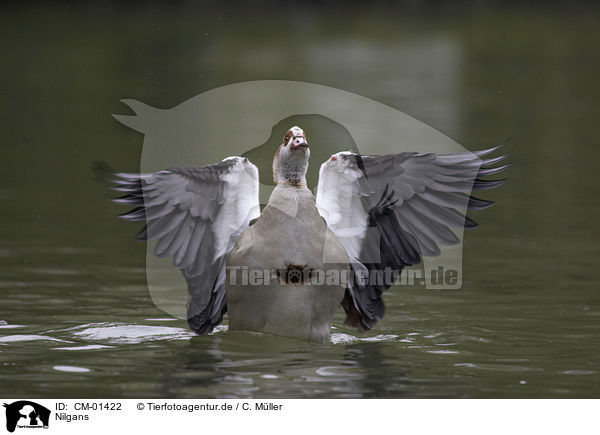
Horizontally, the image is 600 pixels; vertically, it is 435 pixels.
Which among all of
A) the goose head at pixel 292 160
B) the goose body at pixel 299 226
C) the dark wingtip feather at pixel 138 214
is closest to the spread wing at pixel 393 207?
the goose body at pixel 299 226

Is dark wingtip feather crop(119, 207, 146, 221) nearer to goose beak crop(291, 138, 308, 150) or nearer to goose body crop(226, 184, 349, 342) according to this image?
goose body crop(226, 184, 349, 342)

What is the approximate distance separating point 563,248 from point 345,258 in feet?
13.5

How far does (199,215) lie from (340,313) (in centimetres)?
196

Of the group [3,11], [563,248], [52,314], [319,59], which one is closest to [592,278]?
[563,248]

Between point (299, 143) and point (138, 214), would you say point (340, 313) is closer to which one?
point (299, 143)

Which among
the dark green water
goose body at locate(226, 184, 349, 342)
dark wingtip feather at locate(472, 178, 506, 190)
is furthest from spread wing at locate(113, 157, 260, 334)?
dark wingtip feather at locate(472, 178, 506, 190)

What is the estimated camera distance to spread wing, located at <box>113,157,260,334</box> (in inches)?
302

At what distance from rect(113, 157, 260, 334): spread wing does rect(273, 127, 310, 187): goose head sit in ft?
0.93

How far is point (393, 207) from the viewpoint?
8250mm

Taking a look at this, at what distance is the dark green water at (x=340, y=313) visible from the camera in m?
7.24

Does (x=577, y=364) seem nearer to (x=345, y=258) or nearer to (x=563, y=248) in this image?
(x=345, y=258)

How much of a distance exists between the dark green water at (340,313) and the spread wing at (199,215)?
39 centimetres

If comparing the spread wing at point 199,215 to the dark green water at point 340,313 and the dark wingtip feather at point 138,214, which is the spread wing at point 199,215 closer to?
the dark wingtip feather at point 138,214

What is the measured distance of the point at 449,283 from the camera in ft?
33.3
